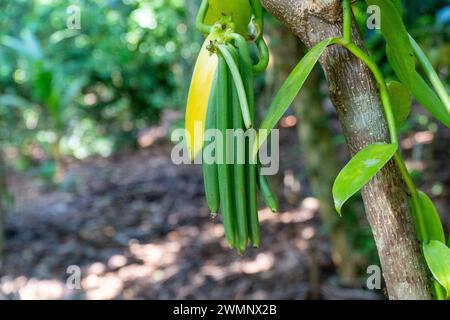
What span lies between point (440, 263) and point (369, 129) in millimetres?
138

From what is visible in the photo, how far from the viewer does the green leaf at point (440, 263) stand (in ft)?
1.67

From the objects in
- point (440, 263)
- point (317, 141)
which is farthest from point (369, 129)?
point (317, 141)

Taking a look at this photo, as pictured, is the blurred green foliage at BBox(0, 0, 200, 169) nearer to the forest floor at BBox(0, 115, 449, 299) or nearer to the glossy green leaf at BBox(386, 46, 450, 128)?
the forest floor at BBox(0, 115, 449, 299)

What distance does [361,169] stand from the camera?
0.47 m

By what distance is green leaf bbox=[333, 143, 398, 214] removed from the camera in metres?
0.46

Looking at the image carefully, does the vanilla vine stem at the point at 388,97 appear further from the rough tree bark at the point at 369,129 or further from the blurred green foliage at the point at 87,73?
the blurred green foliage at the point at 87,73

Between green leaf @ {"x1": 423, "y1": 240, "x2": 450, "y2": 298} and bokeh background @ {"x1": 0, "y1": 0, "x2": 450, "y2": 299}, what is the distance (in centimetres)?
33

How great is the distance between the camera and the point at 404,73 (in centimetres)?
54

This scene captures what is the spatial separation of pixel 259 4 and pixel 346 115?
0.46ft

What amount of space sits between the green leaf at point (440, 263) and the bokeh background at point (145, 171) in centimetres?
33

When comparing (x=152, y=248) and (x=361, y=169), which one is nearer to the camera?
(x=361, y=169)

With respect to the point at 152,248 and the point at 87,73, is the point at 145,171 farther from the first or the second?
the point at 152,248
